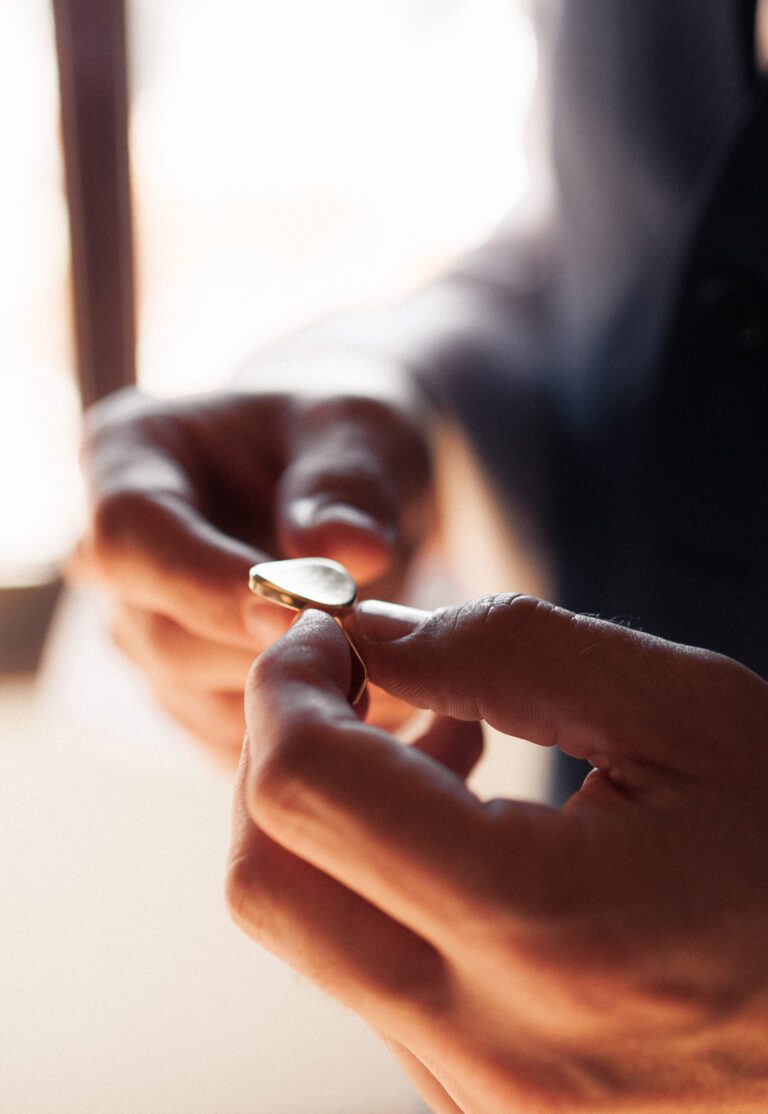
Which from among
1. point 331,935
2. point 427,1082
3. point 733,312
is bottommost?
point 427,1082

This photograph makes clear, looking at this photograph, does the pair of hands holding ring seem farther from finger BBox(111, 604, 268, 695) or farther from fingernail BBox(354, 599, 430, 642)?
finger BBox(111, 604, 268, 695)

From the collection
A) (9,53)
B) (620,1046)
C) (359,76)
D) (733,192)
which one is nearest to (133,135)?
(9,53)

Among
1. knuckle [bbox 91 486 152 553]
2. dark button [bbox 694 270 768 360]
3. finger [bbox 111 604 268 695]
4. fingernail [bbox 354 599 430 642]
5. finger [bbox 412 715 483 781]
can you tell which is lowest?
finger [bbox 111 604 268 695]

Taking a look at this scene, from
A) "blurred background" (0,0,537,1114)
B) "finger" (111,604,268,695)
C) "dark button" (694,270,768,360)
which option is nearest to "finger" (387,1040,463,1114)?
"finger" (111,604,268,695)

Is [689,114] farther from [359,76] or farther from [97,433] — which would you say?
[359,76]

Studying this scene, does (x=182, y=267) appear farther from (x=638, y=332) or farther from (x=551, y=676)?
(x=551, y=676)

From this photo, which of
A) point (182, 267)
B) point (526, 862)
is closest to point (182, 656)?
point (526, 862)

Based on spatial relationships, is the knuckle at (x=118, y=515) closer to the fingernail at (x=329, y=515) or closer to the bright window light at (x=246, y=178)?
the fingernail at (x=329, y=515)
